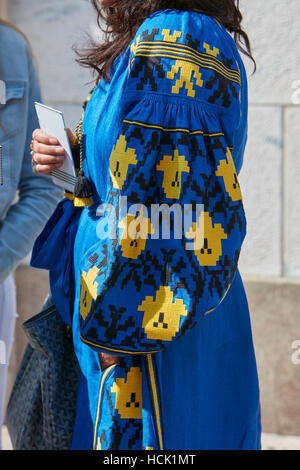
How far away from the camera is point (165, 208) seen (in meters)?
1.44

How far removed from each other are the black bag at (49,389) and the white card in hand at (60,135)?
40cm

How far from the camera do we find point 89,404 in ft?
5.82

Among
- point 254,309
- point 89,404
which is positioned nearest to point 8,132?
point 89,404

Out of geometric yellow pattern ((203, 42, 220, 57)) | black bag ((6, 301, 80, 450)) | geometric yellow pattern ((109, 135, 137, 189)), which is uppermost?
geometric yellow pattern ((203, 42, 220, 57))

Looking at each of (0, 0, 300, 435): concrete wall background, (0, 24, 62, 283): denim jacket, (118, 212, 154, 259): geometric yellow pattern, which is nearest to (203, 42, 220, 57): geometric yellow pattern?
(118, 212, 154, 259): geometric yellow pattern

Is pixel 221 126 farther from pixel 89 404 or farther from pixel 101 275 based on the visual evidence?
pixel 89 404

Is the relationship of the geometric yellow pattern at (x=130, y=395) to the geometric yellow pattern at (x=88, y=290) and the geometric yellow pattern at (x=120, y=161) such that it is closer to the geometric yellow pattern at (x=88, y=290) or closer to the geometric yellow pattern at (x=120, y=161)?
the geometric yellow pattern at (x=88, y=290)

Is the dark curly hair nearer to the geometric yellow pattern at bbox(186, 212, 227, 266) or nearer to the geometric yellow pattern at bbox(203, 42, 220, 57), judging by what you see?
the geometric yellow pattern at bbox(203, 42, 220, 57)

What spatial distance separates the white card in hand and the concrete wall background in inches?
66.5

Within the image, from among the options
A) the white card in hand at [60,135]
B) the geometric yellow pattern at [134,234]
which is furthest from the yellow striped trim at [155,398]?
the white card in hand at [60,135]

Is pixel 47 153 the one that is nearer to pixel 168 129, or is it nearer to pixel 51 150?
pixel 51 150

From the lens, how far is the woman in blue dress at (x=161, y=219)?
1.43 metres

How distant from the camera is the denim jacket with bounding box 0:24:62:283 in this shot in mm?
2119

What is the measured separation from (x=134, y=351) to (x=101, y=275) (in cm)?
19
